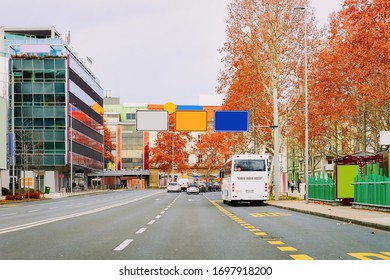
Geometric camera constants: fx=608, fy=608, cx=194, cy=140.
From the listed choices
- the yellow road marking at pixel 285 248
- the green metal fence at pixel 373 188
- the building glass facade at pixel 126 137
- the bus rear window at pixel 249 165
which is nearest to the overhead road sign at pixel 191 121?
the bus rear window at pixel 249 165

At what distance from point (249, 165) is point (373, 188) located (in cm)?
1238

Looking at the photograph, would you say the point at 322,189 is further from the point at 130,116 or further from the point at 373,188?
the point at 130,116

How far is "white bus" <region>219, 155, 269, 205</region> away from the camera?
3466cm

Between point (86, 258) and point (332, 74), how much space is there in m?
33.4

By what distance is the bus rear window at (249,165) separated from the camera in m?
35.2

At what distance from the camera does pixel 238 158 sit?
1399 inches

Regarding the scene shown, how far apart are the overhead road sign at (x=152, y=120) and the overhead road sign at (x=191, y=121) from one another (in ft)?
3.18

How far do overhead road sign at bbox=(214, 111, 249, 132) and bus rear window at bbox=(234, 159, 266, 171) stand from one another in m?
7.90

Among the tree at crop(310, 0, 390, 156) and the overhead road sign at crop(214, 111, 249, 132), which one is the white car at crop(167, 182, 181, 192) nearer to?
the tree at crop(310, 0, 390, 156)

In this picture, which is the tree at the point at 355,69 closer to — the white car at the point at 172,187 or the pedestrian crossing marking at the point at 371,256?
the pedestrian crossing marking at the point at 371,256

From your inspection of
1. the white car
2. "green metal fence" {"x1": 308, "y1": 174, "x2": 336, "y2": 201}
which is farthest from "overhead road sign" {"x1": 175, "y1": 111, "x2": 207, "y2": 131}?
the white car

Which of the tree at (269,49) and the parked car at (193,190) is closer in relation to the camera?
the tree at (269,49)

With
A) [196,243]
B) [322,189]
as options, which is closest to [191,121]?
[322,189]
